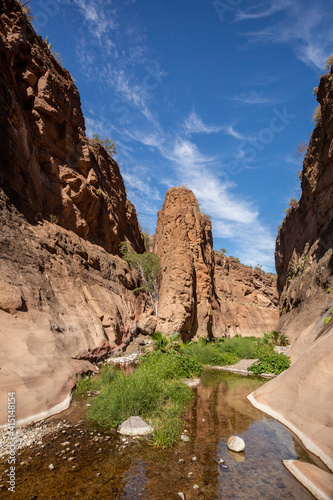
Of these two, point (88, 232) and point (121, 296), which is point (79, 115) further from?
point (121, 296)

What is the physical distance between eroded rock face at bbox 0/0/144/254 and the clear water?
11.5 m

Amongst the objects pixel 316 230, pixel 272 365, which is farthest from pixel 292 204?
pixel 272 365

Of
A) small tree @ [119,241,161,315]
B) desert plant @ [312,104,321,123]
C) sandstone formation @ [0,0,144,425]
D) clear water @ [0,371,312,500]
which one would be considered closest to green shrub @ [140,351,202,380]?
sandstone formation @ [0,0,144,425]

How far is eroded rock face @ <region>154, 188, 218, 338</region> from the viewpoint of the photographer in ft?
59.3

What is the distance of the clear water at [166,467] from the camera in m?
3.40

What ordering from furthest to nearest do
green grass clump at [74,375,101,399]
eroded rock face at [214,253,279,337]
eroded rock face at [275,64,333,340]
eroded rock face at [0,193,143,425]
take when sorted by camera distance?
1. eroded rock face at [214,253,279,337]
2. eroded rock face at [275,64,333,340]
3. green grass clump at [74,375,101,399]
4. eroded rock face at [0,193,143,425]

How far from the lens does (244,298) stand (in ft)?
128

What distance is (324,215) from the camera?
17875mm

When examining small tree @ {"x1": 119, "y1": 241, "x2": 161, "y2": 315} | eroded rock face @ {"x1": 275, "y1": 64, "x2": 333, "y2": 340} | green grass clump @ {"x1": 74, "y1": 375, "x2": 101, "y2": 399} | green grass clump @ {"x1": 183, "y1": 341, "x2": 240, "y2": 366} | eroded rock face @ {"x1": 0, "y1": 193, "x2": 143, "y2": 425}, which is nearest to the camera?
eroded rock face @ {"x1": 0, "y1": 193, "x2": 143, "y2": 425}

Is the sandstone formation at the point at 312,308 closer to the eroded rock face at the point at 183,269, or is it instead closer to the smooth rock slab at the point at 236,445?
the smooth rock slab at the point at 236,445

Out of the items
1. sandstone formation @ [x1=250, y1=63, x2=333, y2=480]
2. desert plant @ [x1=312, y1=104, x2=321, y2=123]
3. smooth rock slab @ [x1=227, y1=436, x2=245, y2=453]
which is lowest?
smooth rock slab @ [x1=227, y1=436, x2=245, y2=453]

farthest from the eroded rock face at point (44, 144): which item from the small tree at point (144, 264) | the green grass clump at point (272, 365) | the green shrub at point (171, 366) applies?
the green grass clump at point (272, 365)

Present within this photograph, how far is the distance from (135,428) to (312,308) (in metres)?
13.9

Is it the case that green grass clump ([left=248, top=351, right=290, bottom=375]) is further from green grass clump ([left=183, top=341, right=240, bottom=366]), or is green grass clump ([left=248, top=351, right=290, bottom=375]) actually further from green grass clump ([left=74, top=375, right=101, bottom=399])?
green grass clump ([left=74, top=375, right=101, bottom=399])
